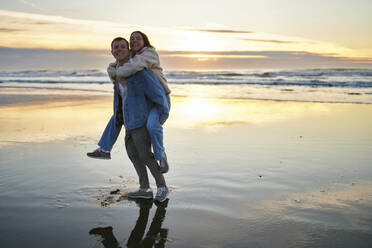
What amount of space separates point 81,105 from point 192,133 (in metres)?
6.32

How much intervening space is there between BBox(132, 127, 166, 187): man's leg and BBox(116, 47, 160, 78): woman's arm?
0.68m

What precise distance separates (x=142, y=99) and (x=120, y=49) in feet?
1.93

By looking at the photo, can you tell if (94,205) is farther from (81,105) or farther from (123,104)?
(81,105)

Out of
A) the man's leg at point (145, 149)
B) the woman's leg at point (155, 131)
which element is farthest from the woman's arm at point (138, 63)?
the man's leg at point (145, 149)

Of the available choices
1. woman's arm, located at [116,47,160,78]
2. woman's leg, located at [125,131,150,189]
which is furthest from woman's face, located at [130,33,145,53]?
woman's leg, located at [125,131,150,189]

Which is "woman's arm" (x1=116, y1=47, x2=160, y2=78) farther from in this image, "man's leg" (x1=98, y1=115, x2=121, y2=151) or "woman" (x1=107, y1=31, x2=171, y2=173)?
"man's leg" (x1=98, y1=115, x2=121, y2=151)

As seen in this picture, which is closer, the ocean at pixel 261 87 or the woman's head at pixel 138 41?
the woman's head at pixel 138 41

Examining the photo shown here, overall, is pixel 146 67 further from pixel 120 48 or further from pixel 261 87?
pixel 261 87

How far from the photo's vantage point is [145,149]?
13.7 feet

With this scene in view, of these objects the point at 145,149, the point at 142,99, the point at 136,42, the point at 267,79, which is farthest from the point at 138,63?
the point at 267,79

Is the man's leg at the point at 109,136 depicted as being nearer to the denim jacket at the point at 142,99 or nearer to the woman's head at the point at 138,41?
the denim jacket at the point at 142,99

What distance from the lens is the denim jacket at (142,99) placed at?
154 inches

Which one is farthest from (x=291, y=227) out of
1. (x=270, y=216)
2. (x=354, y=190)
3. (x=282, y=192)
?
(x=354, y=190)

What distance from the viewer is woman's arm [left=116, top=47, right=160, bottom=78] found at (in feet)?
12.2
